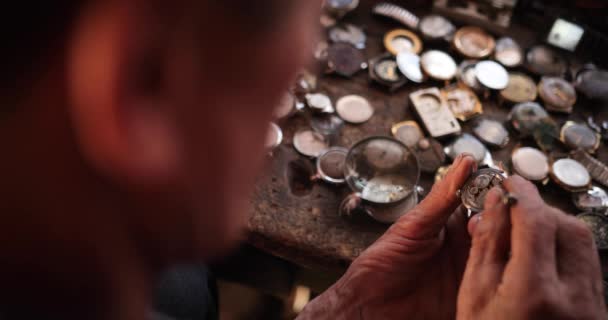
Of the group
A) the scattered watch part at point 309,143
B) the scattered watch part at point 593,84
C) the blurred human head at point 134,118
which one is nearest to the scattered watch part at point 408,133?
the scattered watch part at point 309,143

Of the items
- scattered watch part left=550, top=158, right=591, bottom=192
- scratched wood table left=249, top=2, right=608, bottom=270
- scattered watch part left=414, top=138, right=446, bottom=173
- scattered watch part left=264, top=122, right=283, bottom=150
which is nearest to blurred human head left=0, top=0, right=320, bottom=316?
scratched wood table left=249, top=2, right=608, bottom=270

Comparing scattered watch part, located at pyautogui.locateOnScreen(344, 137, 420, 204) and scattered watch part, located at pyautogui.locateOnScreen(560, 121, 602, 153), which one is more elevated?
scattered watch part, located at pyautogui.locateOnScreen(560, 121, 602, 153)

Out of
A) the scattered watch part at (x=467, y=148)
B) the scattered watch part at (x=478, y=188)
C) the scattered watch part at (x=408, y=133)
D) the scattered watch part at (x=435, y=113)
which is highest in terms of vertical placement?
the scattered watch part at (x=478, y=188)

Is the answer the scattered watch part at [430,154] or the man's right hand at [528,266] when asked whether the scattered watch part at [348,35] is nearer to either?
the scattered watch part at [430,154]

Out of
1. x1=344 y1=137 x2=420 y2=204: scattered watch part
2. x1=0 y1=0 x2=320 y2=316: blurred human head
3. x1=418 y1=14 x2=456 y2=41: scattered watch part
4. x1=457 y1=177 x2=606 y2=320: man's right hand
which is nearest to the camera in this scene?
x1=0 y1=0 x2=320 y2=316: blurred human head

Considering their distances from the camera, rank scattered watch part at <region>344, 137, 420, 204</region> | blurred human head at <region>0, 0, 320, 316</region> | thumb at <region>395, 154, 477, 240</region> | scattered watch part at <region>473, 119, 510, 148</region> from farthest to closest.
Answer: scattered watch part at <region>473, 119, 510, 148</region> → scattered watch part at <region>344, 137, 420, 204</region> → thumb at <region>395, 154, 477, 240</region> → blurred human head at <region>0, 0, 320, 316</region>

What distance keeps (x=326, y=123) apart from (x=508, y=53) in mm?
890

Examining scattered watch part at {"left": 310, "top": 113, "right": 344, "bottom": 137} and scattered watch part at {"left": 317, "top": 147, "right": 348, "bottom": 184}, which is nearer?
scattered watch part at {"left": 317, "top": 147, "right": 348, "bottom": 184}

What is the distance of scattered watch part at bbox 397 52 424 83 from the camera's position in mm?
1984

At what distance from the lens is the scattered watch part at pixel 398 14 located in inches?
83.9

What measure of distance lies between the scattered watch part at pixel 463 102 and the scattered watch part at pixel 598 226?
0.54 m

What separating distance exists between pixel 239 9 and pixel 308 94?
142 cm

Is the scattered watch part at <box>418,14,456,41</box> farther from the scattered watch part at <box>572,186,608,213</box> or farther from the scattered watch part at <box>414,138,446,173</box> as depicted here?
the scattered watch part at <box>572,186,608,213</box>

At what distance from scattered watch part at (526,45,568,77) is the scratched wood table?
8.5 inches
